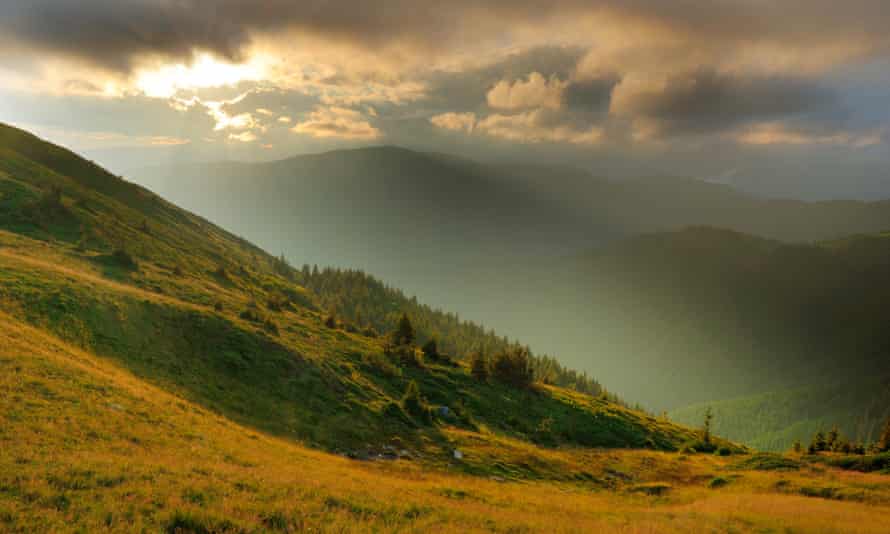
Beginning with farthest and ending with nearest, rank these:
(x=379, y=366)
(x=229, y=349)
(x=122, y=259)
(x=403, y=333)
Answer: (x=403, y=333)
(x=379, y=366)
(x=122, y=259)
(x=229, y=349)

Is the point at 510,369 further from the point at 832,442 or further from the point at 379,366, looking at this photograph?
the point at 832,442

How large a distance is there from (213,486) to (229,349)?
92.2 feet

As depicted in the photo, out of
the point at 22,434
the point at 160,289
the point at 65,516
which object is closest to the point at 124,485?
the point at 65,516

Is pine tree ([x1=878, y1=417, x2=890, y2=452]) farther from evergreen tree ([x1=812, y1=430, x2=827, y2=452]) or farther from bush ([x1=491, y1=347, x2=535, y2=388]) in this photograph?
bush ([x1=491, y1=347, x2=535, y2=388])

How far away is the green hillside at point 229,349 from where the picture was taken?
33.1 m

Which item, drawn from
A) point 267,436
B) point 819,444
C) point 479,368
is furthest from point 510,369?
point 819,444

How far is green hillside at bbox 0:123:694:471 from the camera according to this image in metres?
33.1

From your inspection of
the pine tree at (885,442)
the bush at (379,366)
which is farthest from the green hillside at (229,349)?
the pine tree at (885,442)

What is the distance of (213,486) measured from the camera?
1491cm

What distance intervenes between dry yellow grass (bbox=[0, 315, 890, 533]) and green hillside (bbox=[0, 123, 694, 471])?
427 cm

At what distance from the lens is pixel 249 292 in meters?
82.2

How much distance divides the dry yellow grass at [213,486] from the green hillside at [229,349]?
14.0 feet

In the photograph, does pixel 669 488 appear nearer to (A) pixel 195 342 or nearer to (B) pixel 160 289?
(A) pixel 195 342

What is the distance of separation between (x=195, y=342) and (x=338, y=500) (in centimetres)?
2956
